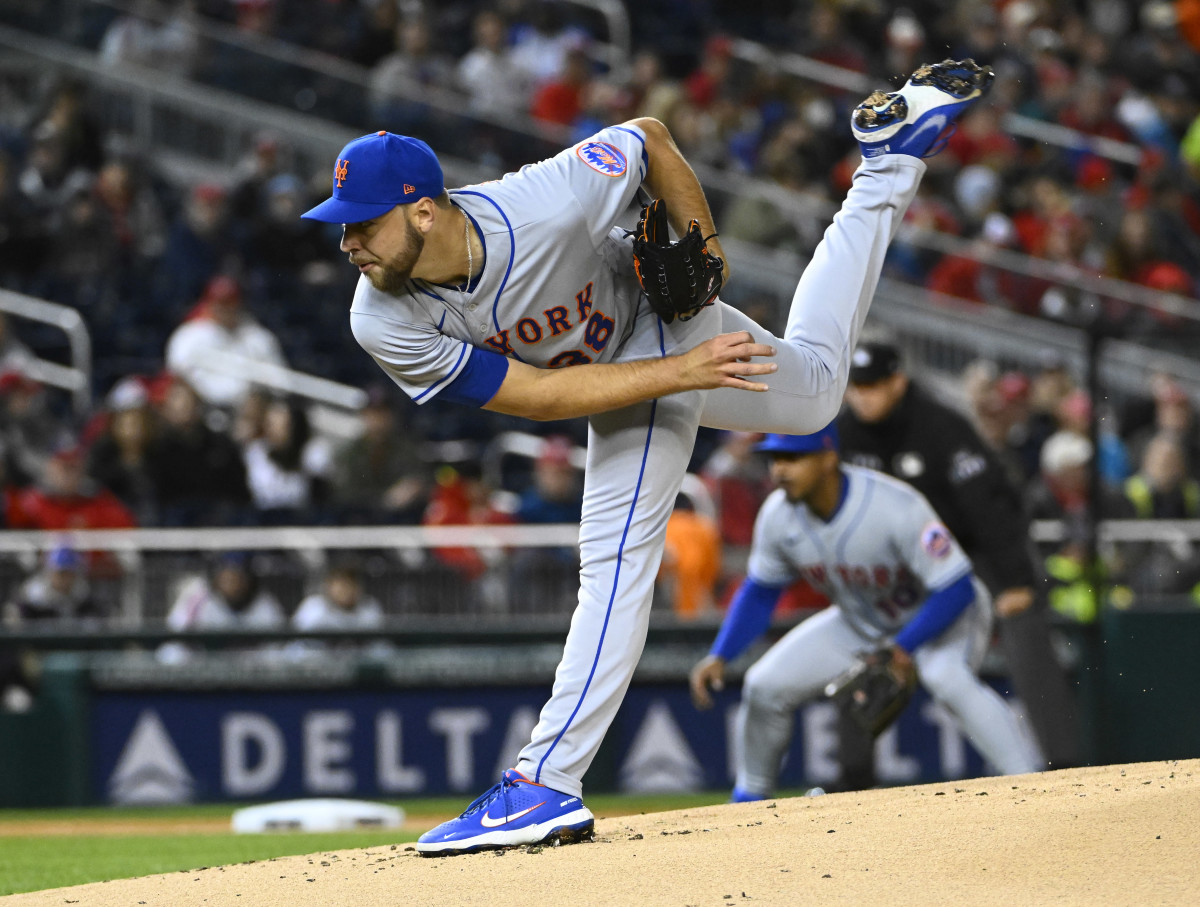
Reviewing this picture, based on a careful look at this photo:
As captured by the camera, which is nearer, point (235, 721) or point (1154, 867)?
point (1154, 867)

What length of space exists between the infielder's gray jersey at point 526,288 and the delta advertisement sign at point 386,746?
544cm

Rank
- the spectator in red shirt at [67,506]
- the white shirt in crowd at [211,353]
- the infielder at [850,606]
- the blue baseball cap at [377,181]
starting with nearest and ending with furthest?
the blue baseball cap at [377,181]
the infielder at [850,606]
the spectator in red shirt at [67,506]
the white shirt in crowd at [211,353]

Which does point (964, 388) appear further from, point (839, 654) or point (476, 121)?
point (839, 654)

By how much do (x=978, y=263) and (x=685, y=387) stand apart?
28.2 feet

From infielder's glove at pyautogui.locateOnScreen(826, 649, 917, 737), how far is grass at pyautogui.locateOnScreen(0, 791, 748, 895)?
1.31 meters

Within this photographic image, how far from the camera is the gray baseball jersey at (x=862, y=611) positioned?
246 inches

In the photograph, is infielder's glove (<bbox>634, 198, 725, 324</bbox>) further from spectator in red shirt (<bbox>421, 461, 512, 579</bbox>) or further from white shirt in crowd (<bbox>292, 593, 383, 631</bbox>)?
spectator in red shirt (<bbox>421, 461, 512, 579</bbox>)

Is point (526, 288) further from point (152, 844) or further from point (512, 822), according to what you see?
point (152, 844)

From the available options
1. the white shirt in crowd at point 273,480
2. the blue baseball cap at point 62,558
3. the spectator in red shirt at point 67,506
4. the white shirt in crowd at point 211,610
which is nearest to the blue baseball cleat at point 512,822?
the white shirt in crowd at point 211,610

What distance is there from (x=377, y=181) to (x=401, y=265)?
8.3 inches

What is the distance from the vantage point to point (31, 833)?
814 centimetres

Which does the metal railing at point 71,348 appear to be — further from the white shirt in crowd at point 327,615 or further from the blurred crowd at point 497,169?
the white shirt in crowd at point 327,615

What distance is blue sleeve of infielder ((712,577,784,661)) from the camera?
650 centimetres

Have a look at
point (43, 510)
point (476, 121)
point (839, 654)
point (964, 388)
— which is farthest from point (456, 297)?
point (476, 121)
